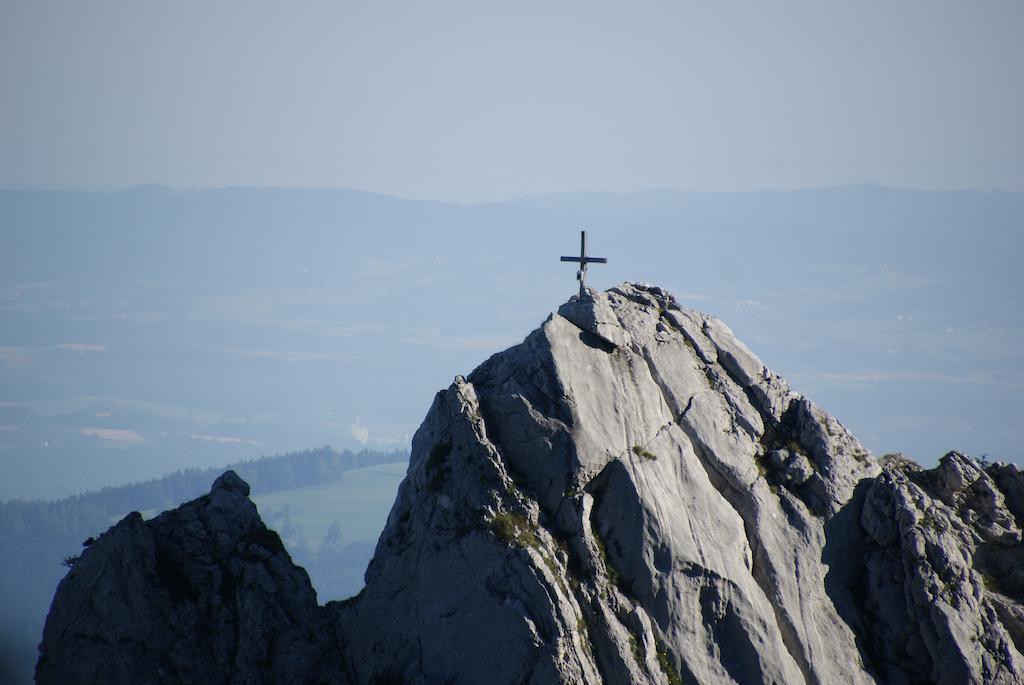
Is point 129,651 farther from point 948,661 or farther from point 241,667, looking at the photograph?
point 948,661

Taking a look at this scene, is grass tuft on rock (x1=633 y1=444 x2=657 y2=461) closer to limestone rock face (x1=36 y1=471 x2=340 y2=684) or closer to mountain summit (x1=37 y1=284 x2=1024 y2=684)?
mountain summit (x1=37 y1=284 x2=1024 y2=684)

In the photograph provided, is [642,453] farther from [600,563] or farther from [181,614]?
[181,614]

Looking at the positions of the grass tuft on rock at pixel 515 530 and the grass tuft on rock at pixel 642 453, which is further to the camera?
the grass tuft on rock at pixel 642 453

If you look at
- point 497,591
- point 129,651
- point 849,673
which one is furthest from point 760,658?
point 129,651

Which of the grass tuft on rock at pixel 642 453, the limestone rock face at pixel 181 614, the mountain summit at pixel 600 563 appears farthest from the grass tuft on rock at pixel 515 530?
the limestone rock face at pixel 181 614

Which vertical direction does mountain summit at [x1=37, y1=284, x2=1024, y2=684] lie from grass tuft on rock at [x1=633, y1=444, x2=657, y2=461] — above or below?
below

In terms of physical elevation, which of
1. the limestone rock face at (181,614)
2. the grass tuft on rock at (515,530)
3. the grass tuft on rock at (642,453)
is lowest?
the limestone rock face at (181,614)

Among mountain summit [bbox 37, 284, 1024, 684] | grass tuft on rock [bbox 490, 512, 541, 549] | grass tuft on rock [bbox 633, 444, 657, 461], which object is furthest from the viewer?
grass tuft on rock [bbox 633, 444, 657, 461]

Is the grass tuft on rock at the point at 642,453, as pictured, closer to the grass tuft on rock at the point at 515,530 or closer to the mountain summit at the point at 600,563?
the mountain summit at the point at 600,563

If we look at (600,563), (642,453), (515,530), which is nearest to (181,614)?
(515,530)

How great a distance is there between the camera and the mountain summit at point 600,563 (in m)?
43.3

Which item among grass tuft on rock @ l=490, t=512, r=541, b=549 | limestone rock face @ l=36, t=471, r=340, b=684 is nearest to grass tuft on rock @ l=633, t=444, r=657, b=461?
grass tuft on rock @ l=490, t=512, r=541, b=549

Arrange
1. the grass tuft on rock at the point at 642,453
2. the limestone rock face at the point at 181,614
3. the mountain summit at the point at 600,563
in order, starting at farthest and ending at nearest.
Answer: the grass tuft on rock at the point at 642,453
the limestone rock face at the point at 181,614
the mountain summit at the point at 600,563

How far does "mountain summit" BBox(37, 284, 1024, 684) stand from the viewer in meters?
43.3
